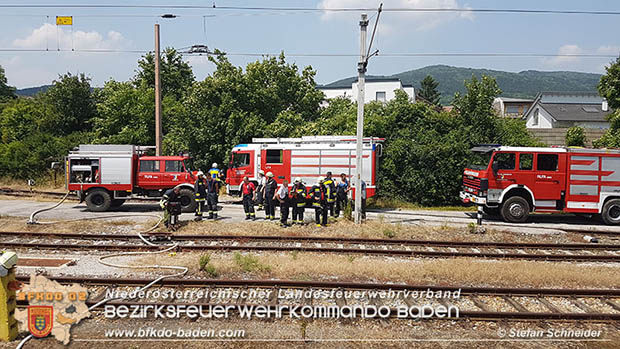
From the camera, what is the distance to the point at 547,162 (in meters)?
17.4

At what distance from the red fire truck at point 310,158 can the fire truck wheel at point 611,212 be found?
30.6ft

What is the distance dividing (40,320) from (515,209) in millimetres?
16576

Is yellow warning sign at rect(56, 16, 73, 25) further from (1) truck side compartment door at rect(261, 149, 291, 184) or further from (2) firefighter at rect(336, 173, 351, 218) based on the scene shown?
(2) firefighter at rect(336, 173, 351, 218)

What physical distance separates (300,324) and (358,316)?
1081 millimetres

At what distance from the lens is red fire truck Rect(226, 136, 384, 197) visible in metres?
19.7

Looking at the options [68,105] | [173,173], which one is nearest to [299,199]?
[173,173]

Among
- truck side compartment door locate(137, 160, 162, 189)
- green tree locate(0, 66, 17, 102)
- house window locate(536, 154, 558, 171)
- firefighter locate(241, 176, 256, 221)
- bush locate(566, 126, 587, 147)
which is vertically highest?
green tree locate(0, 66, 17, 102)

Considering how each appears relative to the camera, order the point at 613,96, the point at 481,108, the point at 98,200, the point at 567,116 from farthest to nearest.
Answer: the point at 567,116 < the point at 481,108 < the point at 613,96 < the point at 98,200

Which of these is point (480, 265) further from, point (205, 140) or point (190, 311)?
point (205, 140)

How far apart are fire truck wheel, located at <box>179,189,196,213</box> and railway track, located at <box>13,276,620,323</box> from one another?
8784mm

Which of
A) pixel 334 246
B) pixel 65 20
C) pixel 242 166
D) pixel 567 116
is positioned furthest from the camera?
pixel 567 116

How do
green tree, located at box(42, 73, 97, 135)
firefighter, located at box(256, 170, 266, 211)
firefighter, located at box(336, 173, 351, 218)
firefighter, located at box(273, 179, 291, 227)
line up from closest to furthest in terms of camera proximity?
firefighter, located at box(273, 179, 291, 227)
firefighter, located at box(336, 173, 351, 218)
firefighter, located at box(256, 170, 266, 211)
green tree, located at box(42, 73, 97, 135)

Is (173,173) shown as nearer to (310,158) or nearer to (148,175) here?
(148,175)

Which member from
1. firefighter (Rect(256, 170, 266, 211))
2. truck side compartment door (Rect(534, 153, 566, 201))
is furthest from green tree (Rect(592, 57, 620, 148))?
firefighter (Rect(256, 170, 266, 211))
